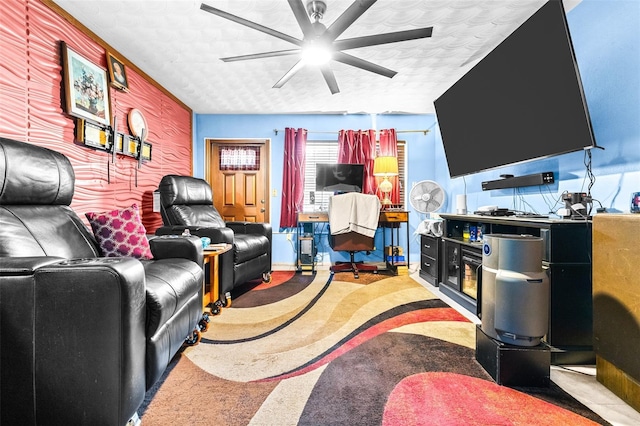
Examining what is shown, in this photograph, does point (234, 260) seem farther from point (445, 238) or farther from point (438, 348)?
point (445, 238)

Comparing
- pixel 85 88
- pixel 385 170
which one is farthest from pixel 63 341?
pixel 385 170

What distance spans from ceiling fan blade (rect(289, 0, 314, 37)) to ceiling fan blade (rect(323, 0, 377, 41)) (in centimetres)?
11

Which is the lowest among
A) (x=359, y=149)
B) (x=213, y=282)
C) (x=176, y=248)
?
(x=213, y=282)

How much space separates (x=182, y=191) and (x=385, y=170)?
248 centimetres

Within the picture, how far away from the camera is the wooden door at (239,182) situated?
4.35 meters

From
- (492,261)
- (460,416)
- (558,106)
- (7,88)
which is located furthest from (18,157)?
(558,106)

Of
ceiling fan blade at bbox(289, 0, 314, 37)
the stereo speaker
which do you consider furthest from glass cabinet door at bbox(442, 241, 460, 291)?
ceiling fan blade at bbox(289, 0, 314, 37)

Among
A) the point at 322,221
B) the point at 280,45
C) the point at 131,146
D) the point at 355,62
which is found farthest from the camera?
the point at 322,221

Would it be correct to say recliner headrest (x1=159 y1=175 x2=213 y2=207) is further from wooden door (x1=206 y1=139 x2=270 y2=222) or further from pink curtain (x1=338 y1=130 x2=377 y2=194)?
pink curtain (x1=338 y1=130 x2=377 y2=194)

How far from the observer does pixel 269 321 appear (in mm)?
2166

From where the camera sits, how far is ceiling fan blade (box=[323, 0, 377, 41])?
5.35ft

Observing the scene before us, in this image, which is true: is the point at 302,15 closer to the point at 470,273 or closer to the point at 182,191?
the point at 182,191

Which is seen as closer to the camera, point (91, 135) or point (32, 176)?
point (32, 176)

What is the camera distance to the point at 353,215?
3445mm
